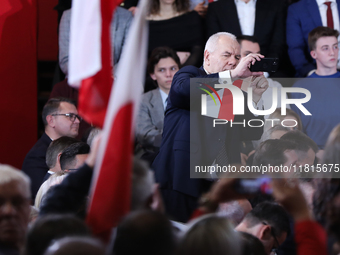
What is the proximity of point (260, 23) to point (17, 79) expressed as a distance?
223 cm

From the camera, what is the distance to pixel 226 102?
3223 mm

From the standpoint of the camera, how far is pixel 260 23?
473cm

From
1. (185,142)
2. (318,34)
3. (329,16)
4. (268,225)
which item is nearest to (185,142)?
(185,142)

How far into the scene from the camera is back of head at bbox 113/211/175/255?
146cm

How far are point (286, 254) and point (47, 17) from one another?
4.08 meters

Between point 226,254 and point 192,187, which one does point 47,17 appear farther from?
point 226,254

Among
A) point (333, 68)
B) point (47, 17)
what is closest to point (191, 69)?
point (333, 68)

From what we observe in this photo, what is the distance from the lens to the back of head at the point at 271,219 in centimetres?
236

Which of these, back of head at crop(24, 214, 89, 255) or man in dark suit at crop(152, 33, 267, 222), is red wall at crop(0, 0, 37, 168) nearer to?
man in dark suit at crop(152, 33, 267, 222)

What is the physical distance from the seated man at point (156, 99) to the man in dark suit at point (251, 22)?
53cm

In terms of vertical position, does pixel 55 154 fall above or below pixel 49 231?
below

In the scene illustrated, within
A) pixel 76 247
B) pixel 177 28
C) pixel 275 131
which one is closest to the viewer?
pixel 76 247

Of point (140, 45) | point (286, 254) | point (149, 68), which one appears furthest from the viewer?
point (149, 68)

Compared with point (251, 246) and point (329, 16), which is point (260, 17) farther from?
point (251, 246)
